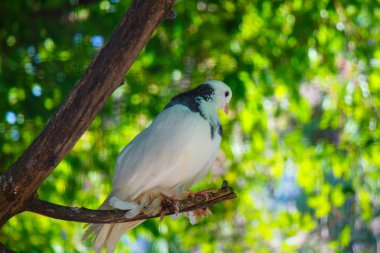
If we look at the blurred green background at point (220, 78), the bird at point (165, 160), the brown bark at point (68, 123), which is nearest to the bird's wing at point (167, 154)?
the bird at point (165, 160)

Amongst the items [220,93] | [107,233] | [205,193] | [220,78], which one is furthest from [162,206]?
[220,78]

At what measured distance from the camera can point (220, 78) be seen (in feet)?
15.5

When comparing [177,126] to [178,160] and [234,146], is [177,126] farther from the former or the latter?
[234,146]

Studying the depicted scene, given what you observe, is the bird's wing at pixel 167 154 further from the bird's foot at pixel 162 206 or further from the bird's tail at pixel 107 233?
the bird's tail at pixel 107 233

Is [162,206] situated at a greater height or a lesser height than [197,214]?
greater

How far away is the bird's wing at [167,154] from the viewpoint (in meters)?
2.72

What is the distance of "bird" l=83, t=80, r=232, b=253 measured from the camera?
2.72m

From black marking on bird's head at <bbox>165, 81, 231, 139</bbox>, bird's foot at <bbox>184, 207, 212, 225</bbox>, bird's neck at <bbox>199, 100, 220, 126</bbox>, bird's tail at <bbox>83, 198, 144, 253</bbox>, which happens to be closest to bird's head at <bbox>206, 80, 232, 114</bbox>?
black marking on bird's head at <bbox>165, 81, 231, 139</bbox>

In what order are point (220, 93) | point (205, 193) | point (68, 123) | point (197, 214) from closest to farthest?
1. point (68, 123)
2. point (205, 193)
3. point (197, 214)
4. point (220, 93)

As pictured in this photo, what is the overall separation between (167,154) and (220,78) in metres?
2.07

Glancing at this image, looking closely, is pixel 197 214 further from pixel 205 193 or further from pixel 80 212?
pixel 80 212

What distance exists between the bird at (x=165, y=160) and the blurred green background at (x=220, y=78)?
1.66 metres

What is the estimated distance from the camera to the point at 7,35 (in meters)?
4.93

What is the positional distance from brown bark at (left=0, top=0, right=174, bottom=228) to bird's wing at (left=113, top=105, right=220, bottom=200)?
0.27 meters
